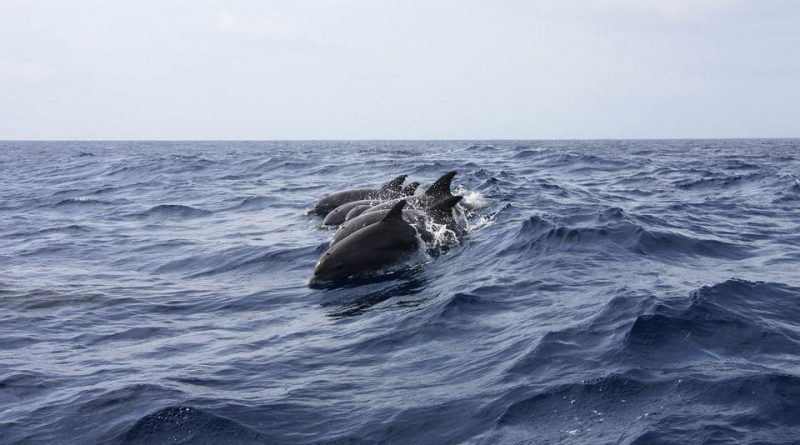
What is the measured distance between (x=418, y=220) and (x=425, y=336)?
6162 millimetres

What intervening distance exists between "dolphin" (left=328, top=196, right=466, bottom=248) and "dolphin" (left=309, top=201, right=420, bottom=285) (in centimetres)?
53

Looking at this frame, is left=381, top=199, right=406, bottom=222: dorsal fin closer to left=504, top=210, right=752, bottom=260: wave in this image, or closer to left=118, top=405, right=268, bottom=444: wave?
left=504, top=210, right=752, bottom=260: wave

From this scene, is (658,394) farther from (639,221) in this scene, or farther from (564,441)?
(639,221)

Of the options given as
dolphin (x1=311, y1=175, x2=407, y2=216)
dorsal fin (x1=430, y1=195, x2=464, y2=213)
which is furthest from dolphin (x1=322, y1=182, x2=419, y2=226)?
dorsal fin (x1=430, y1=195, x2=464, y2=213)

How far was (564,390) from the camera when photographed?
710 cm

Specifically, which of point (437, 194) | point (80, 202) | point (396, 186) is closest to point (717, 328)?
point (437, 194)

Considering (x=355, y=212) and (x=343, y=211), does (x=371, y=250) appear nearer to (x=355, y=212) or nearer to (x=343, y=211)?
(x=355, y=212)

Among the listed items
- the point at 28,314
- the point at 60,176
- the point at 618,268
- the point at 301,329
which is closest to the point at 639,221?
the point at 618,268

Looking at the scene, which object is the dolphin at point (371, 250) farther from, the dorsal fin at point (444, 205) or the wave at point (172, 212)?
the wave at point (172, 212)

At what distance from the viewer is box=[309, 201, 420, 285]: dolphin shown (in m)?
12.9

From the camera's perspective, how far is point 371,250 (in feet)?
43.5

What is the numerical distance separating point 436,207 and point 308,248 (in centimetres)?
319

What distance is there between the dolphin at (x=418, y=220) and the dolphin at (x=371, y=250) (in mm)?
527

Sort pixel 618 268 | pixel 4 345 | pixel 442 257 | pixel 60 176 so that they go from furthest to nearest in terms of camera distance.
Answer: pixel 60 176 → pixel 442 257 → pixel 618 268 → pixel 4 345
